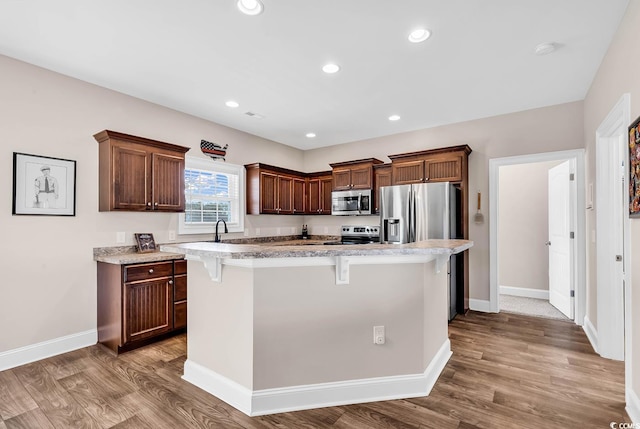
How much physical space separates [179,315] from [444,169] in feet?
13.0

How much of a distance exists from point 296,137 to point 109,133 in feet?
9.72

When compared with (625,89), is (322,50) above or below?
above

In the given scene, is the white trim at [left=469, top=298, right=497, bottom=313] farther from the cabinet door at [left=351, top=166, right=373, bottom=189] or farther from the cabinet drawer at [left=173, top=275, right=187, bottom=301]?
the cabinet drawer at [left=173, top=275, right=187, bottom=301]

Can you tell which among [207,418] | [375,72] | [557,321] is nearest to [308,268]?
[207,418]

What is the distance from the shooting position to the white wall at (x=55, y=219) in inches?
112

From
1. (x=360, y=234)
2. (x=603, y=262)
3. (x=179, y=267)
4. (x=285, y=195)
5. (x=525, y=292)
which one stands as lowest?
(x=525, y=292)

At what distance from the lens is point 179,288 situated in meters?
3.59

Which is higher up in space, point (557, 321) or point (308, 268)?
point (308, 268)

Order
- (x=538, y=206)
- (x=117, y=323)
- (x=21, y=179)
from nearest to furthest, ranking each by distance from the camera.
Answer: (x=21, y=179) < (x=117, y=323) < (x=538, y=206)

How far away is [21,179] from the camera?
9.55ft

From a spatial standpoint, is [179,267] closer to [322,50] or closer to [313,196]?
[322,50]

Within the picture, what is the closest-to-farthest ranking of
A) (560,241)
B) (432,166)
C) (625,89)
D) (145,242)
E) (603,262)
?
(625,89), (603,262), (145,242), (560,241), (432,166)

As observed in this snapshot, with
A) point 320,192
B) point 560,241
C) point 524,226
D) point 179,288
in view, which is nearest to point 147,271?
point 179,288

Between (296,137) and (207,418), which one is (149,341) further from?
(296,137)
